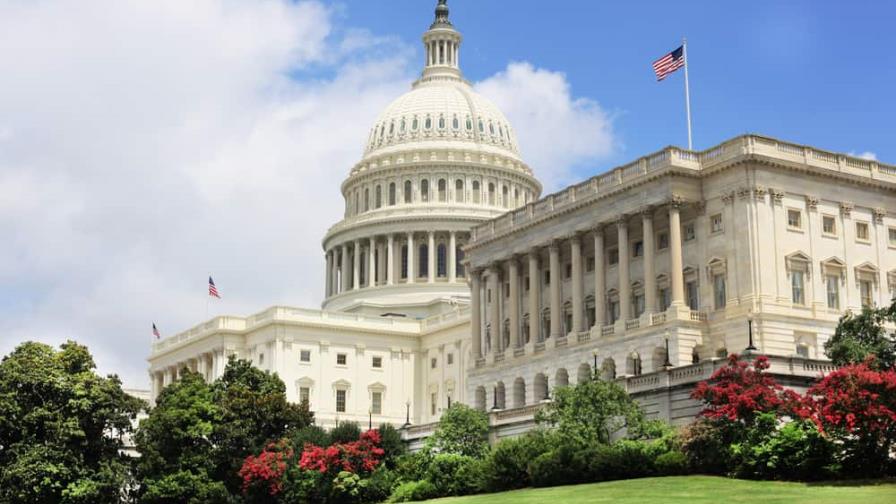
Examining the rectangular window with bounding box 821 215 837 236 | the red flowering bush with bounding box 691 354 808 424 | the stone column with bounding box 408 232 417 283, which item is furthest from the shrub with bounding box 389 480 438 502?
the stone column with bounding box 408 232 417 283

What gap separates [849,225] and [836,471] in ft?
122

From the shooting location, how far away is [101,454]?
89.1m

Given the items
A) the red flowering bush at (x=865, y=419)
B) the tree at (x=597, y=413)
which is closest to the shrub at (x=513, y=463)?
the tree at (x=597, y=413)

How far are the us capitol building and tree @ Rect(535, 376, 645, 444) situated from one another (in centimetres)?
197

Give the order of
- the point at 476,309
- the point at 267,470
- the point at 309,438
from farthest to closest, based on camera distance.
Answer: the point at 476,309 < the point at 309,438 < the point at 267,470

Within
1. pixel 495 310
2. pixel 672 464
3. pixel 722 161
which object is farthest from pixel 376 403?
pixel 672 464

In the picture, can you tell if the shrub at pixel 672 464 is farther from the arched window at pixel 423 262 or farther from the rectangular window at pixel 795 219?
the arched window at pixel 423 262

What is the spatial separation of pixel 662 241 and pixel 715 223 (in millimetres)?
4550

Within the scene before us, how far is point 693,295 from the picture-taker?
93.1 meters

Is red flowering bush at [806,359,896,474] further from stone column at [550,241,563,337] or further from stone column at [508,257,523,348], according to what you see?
stone column at [508,257,523,348]

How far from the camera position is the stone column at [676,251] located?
9162 cm

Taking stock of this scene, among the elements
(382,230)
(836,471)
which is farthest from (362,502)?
(382,230)

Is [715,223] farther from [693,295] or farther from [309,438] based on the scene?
[309,438]

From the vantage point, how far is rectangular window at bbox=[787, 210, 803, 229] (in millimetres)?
90438
